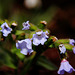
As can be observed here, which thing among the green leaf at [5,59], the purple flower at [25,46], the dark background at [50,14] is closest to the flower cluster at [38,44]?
the purple flower at [25,46]

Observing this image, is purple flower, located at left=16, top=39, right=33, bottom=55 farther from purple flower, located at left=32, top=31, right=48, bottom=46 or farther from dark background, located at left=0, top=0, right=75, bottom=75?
dark background, located at left=0, top=0, right=75, bottom=75

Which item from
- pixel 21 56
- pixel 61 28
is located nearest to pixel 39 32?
pixel 21 56

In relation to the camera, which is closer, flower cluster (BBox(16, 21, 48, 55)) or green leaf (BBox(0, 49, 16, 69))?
flower cluster (BBox(16, 21, 48, 55))

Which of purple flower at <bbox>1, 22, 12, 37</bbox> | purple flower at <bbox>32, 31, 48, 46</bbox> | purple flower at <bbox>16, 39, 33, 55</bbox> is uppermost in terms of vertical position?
purple flower at <bbox>1, 22, 12, 37</bbox>

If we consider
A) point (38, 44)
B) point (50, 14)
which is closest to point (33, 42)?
point (38, 44)

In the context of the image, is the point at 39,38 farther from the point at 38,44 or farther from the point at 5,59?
the point at 5,59

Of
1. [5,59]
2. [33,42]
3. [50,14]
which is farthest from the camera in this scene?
[50,14]

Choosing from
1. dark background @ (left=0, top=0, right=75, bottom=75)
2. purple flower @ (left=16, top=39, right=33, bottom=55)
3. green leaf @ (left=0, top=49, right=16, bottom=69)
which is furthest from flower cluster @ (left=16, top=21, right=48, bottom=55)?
dark background @ (left=0, top=0, right=75, bottom=75)

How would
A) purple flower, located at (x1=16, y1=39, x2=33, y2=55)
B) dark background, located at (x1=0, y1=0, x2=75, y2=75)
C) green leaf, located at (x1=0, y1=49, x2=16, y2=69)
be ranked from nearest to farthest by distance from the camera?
purple flower, located at (x1=16, y1=39, x2=33, y2=55)
green leaf, located at (x1=0, y1=49, x2=16, y2=69)
dark background, located at (x1=0, y1=0, x2=75, y2=75)

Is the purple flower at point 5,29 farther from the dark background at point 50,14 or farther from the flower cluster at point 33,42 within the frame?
the dark background at point 50,14

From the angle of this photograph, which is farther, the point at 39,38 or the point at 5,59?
the point at 5,59

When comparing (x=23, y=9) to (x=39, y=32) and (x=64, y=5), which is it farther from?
(x=39, y=32)
